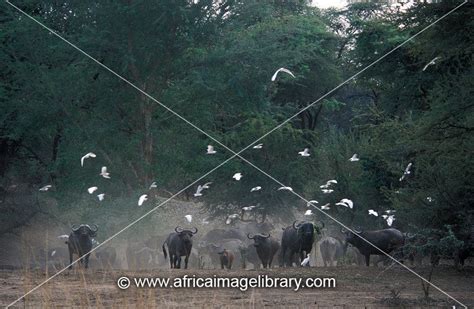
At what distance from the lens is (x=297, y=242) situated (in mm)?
24141

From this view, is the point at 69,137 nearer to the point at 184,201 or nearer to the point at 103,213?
the point at 103,213

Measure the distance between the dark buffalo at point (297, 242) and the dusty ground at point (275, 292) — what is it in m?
3.80

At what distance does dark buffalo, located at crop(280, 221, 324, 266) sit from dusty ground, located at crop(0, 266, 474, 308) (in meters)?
3.80

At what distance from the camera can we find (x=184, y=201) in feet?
144

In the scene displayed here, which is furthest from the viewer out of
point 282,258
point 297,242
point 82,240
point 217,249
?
point 217,249

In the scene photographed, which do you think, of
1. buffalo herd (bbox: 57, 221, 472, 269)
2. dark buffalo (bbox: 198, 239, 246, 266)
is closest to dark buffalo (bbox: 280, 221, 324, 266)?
buffalo herd (bbox: 57, 221, 472, 269)

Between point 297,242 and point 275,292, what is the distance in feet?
30.5

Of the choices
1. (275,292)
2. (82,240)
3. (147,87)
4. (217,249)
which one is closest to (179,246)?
(82,240)

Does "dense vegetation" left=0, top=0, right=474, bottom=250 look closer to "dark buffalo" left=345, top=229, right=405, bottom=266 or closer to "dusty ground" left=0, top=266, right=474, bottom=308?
"dark buffalo" left=345, top=229, right=405, bottom=266

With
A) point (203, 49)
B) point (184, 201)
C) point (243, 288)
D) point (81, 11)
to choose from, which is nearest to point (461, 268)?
point (243, 288)

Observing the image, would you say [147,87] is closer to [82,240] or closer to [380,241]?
[82,240]

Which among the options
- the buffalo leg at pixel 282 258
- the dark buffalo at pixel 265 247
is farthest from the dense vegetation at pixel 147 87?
the dark buffalo at pixel 265 247

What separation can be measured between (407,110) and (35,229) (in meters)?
12.8

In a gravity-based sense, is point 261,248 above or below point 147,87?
below
